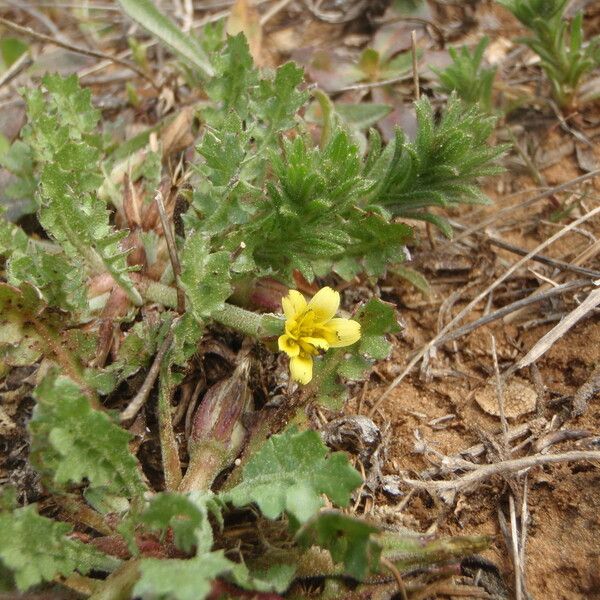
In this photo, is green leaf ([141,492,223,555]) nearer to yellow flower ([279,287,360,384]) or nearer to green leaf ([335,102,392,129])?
yellow flower ([279,287,360,384])

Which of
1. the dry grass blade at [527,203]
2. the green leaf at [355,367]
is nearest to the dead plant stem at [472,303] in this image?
the dry grass blade at [527,203]

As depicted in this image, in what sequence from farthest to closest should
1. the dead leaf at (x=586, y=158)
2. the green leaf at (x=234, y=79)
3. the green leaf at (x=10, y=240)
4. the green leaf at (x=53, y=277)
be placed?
1. the dead leaf at (x=586, y=158)
2. the green leaf at (x=234, y=79)
3. the green leaf at (x=10, y=240)
4. the green leaf at (x=53, y=277)

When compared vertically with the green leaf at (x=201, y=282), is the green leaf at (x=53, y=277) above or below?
above

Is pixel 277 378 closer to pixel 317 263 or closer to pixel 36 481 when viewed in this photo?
pixel 317 263

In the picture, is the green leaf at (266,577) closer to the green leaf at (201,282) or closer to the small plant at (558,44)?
the green leaf at (201,282)

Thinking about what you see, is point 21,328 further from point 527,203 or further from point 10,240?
point 527,203

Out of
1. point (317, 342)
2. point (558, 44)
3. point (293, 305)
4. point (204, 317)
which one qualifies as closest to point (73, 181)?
point (204, 317)
